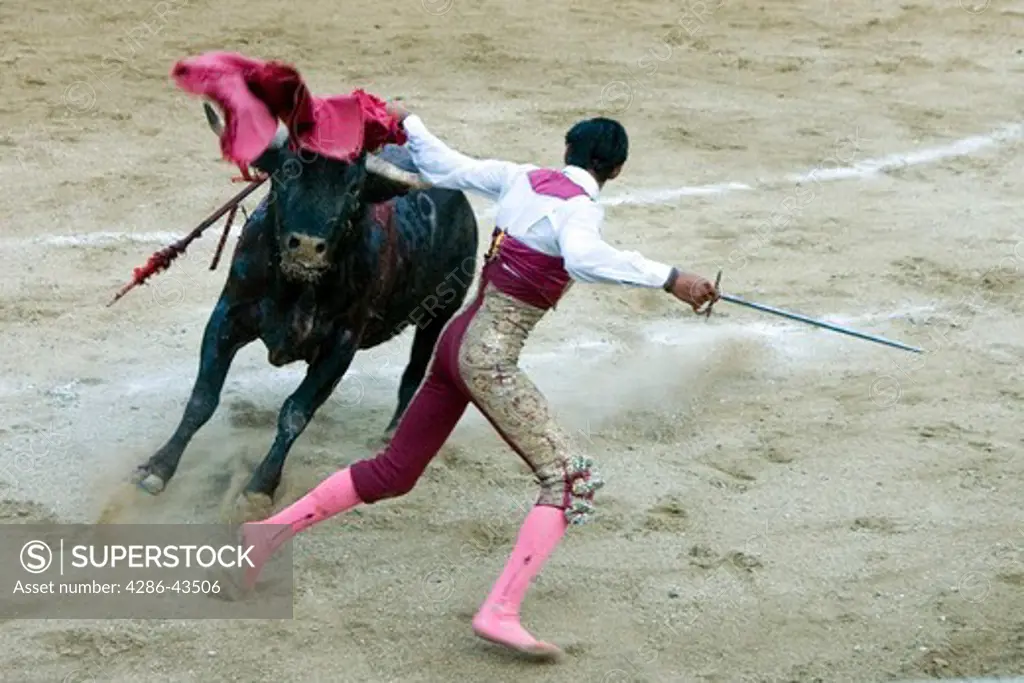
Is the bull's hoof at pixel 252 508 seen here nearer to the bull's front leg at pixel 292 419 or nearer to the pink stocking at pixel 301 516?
the bull's front leg at pixel 292 419

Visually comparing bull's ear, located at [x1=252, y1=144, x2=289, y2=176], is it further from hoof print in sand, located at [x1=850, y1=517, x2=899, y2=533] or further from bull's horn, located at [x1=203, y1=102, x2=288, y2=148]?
hoof print in sand, located at [x1=850, y1=517, x2=899, y2=533]

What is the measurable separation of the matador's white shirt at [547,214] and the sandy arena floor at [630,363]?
1157 mm

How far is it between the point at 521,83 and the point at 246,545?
22.1 feet

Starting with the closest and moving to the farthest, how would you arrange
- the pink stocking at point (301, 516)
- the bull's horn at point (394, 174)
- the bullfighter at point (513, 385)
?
the bullfighter at point (513, 385), the pink stocking at point (301, 516), the bull's horn at point (394, 174)

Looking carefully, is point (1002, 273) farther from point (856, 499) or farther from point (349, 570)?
point (349, 570)

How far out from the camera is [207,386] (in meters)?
5.82

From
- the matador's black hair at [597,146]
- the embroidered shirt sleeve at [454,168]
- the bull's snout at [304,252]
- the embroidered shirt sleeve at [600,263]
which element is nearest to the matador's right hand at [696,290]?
the embroidered shirt sleeve at [600,263]

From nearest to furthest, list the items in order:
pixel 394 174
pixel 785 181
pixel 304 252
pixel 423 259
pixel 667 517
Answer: pixel 304 252 → pixel 394 174 → pixel 667 517 → pixel 423 259 → pixel 785 181

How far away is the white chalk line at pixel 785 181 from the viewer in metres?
8.48

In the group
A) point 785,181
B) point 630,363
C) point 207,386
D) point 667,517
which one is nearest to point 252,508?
point 207,386

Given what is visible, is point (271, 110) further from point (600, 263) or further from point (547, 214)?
point (600, 263)

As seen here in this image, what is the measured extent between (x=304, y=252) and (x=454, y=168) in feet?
1.74

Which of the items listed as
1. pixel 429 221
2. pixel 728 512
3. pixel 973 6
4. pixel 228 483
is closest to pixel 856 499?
pixel 728 512

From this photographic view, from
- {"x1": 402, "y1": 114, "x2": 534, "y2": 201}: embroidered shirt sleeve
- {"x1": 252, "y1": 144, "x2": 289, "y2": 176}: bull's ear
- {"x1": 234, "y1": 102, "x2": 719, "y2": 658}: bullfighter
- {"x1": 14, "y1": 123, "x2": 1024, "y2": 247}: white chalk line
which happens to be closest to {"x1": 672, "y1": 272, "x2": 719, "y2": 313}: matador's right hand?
{"x1": 234, "y1": 102, "x2": 719, "y2": 658}: bullfighter
